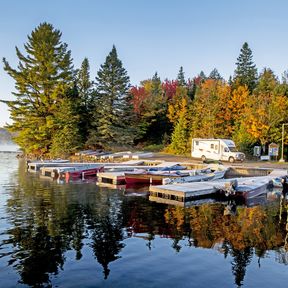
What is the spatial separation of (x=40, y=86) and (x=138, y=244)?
45376 mm

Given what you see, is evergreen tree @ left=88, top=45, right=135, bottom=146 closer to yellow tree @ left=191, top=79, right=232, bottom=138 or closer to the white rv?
yellow tree @ left=191, top=79, right=232, bottom=138

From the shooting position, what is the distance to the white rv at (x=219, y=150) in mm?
38219

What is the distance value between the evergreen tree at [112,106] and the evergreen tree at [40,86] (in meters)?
5.64

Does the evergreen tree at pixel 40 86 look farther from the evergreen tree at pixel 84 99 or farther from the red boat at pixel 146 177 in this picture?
the red boat at pixel 146 177

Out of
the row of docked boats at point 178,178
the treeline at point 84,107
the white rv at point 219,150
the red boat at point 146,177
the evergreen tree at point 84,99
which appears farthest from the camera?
the evergreen tree at point 84,99

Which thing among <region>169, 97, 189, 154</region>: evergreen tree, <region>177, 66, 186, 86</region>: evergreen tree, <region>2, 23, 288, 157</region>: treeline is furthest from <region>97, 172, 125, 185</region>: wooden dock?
<region>177, 66, 186, 86</region>: evergreen tree

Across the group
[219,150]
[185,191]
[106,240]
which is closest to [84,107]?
[219,150]

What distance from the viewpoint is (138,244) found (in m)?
12.2

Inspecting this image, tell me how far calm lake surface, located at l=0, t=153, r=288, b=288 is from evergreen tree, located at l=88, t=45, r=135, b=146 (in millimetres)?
30858

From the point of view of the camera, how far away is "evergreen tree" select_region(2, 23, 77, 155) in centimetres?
5169

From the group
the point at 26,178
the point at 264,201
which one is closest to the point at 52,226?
the point at 264,201

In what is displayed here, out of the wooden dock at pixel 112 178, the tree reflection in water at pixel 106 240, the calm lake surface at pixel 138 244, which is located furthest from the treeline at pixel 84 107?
the tree reflection in water at pixel 106 240

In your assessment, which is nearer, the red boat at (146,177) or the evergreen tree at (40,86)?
the red boat at (146,177)

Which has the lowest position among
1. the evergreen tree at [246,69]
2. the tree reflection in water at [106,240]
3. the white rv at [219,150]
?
the tree reflection in water at [106,240]
